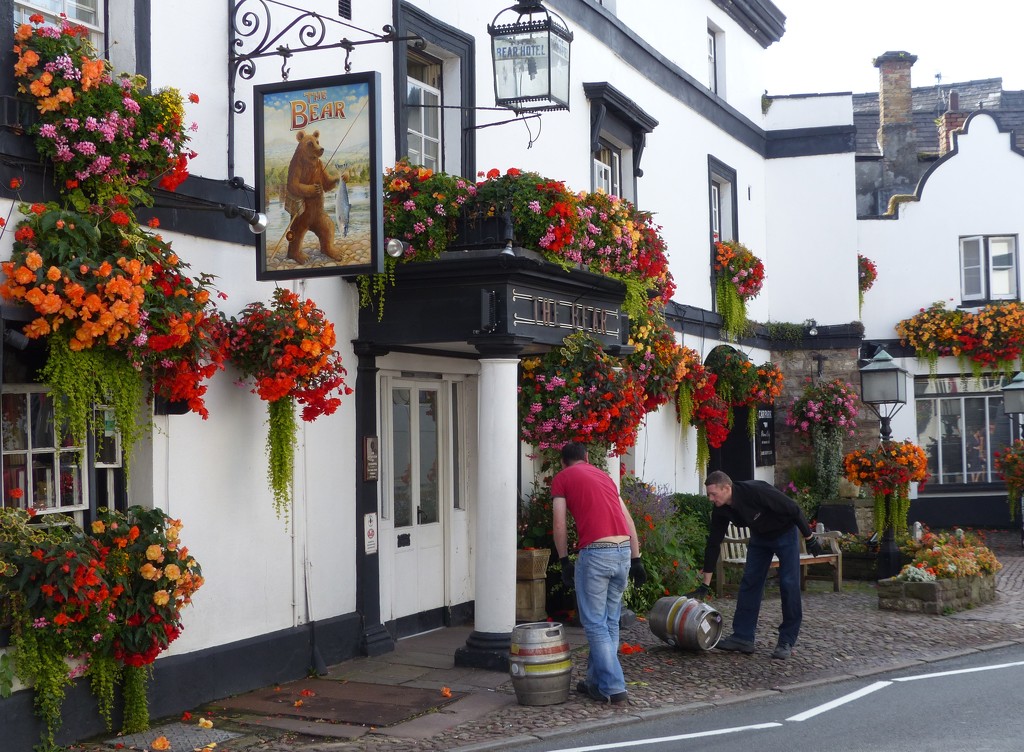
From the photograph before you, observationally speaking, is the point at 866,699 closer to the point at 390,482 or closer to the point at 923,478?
the point at 390,482

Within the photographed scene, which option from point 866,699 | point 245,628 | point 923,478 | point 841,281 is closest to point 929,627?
point 866,699

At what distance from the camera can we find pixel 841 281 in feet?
67.4

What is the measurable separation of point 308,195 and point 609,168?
7.51 meters

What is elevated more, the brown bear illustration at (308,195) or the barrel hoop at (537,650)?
the brown bear illustration at (308,195)

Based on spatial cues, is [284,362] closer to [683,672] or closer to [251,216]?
[251,216]

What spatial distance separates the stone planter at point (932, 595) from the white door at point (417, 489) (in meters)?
4.82

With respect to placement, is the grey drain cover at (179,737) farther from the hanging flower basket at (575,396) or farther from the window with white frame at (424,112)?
the window with white frame at (424,112)

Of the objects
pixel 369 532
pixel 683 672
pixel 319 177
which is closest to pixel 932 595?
pixel 683 672

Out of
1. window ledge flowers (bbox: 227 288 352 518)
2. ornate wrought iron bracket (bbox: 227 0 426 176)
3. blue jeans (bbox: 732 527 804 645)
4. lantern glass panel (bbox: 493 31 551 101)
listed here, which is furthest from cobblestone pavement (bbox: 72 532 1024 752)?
lantern glass panel (bbox: 493 31 551 101)

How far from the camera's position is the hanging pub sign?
755 inches

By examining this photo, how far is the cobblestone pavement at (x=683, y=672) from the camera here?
757cm

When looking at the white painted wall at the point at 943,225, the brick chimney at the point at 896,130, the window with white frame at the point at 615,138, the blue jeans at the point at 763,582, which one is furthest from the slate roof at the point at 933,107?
the blue jeans at the point at 763,582

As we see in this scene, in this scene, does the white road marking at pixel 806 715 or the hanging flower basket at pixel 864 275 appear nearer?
the white road marking at pixel 806 715

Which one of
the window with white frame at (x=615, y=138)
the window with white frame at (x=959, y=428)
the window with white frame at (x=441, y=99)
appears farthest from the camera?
the window with white frame at (x=959, y=428)
